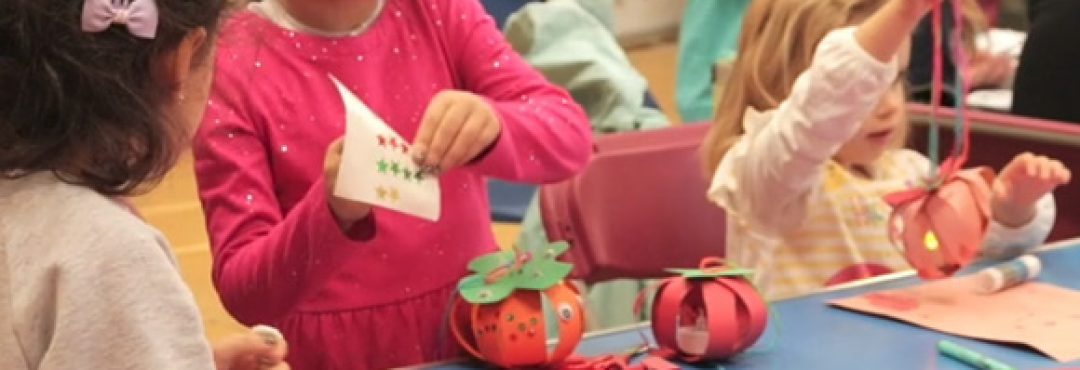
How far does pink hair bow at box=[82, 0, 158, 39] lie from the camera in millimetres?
778

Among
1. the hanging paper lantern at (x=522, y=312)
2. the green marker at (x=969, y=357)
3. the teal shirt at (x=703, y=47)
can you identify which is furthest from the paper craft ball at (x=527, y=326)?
the teal shirt at (x=703, y=47)

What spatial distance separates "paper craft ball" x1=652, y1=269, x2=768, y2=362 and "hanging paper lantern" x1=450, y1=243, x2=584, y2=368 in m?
0.07

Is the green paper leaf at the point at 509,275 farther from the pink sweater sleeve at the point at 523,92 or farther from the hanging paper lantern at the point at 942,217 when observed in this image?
the hanging paper lantern at the point at 942,217

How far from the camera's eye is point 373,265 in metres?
1.27

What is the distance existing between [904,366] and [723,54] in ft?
5.48

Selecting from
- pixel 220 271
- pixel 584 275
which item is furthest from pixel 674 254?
pixel 220 271

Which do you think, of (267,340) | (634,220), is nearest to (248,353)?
(267,340)

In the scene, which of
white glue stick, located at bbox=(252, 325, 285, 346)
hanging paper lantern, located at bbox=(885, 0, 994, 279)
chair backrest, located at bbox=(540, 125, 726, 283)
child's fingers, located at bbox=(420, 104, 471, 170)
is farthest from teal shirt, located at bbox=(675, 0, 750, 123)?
white glue stick, located at bbox=(252, 325, 285, 346)

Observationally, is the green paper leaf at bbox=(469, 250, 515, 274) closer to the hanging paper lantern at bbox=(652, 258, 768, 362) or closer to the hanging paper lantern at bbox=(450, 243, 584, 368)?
the hanging paper lantern at bbox=(450, 243, 584, 368)

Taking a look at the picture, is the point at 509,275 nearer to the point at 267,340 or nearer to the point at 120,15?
the point at 267,340

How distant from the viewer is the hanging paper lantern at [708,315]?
1.16m

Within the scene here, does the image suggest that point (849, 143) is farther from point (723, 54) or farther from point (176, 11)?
point (723, 54)

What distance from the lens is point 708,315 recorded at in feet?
3.79

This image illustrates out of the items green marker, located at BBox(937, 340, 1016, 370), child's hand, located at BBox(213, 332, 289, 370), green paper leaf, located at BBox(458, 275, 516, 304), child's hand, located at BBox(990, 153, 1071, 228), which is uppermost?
child's hand, located at BBox(990, 153, 1071, 228)
